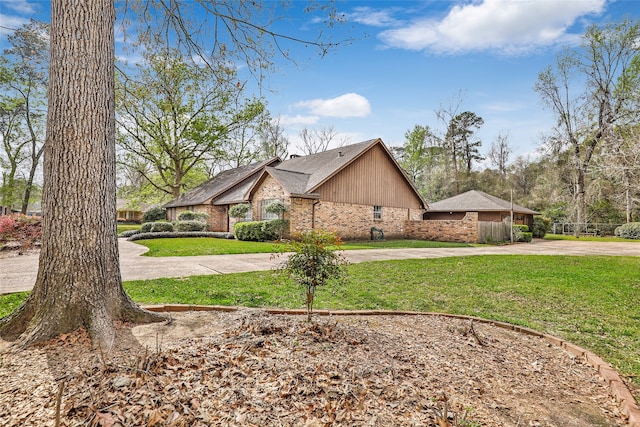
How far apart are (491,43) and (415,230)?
11806 millimetres

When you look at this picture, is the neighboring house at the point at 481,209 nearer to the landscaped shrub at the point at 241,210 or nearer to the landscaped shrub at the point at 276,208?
the landscaped shrub at the point at 276,208

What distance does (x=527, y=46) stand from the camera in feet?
38.6

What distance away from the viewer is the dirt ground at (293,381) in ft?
6.08

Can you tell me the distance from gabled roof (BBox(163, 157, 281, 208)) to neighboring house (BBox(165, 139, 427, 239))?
0.10 m

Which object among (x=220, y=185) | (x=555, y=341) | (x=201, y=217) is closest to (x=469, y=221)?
(x=201, y=217)

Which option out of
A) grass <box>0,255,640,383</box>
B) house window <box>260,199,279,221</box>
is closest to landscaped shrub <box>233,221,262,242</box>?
house window <box>260,199,279,221</box>

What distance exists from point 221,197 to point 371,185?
32.6ft

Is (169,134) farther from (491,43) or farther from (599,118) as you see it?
(599,118)

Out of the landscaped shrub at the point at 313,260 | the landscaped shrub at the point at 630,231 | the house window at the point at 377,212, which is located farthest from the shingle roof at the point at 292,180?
the landscaped shrub at the point at 630,231

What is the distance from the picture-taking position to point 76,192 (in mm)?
2832

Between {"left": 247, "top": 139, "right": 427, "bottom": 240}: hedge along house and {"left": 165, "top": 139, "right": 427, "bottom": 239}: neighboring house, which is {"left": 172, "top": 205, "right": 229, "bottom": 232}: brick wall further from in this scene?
{"left": 247, "top": 139, "right": 427, "bottom": 240}: hedge along house

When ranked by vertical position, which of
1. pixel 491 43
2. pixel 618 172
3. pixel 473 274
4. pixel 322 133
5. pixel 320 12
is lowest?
pixel 473 274

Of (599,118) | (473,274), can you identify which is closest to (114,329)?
(473,274)

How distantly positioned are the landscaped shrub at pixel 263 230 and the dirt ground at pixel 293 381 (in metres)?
12.1
